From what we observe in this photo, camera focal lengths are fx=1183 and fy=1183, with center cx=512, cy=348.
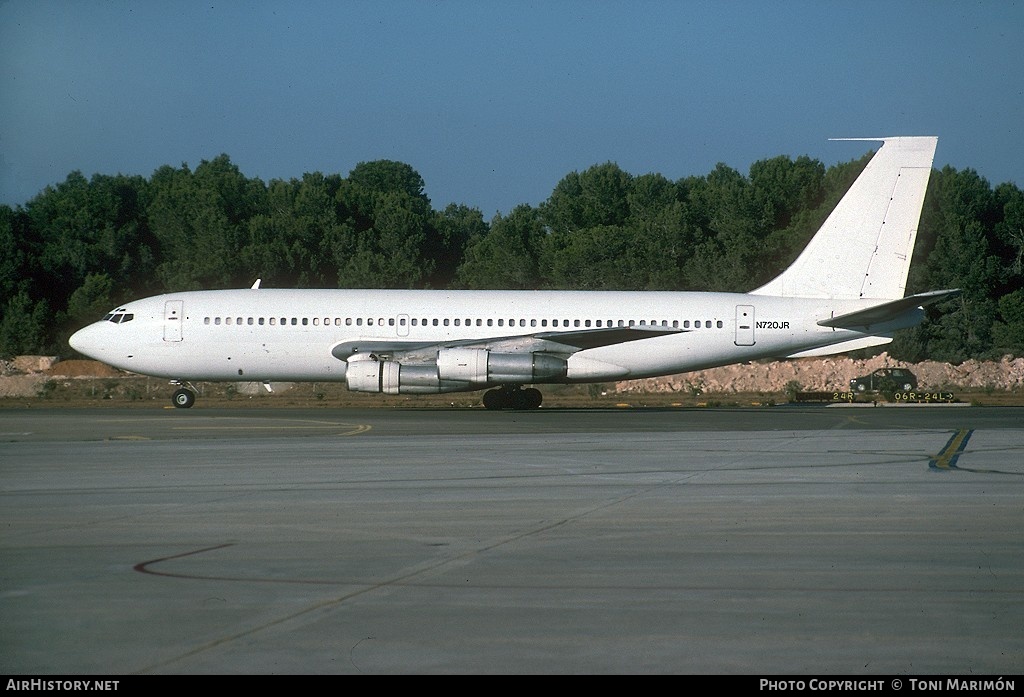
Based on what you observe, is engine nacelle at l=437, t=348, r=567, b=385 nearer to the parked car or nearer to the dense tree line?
the parked car

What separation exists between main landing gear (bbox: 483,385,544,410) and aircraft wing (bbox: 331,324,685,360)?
6.01 feet

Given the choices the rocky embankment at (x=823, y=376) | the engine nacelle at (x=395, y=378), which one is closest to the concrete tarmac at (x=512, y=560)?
the engine nacelle at (x=395, y=378)

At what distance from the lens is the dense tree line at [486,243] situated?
212 feet

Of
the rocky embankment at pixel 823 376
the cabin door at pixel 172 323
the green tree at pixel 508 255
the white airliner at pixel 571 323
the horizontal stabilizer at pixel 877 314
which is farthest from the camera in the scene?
the green tree at pixel 508 255

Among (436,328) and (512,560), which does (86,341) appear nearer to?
(436,328)

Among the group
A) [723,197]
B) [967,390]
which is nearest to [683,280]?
[723,197]

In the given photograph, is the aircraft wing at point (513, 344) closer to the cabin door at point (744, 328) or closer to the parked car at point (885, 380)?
the cabin door at point (744, 328)

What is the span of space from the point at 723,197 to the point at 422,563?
6942 cm

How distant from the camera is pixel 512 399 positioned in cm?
3462

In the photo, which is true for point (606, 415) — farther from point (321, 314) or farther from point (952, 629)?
point (952, 629)

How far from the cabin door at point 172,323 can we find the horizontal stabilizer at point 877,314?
1835 centimetres

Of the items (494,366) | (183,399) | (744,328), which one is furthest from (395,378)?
(744,328)

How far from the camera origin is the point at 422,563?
30.2 ft

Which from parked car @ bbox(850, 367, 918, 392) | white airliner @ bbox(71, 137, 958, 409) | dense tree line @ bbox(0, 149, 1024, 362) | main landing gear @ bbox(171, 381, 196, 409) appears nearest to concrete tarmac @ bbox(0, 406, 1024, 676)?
white airliner @ bbox(71, 137, 958, 409)
